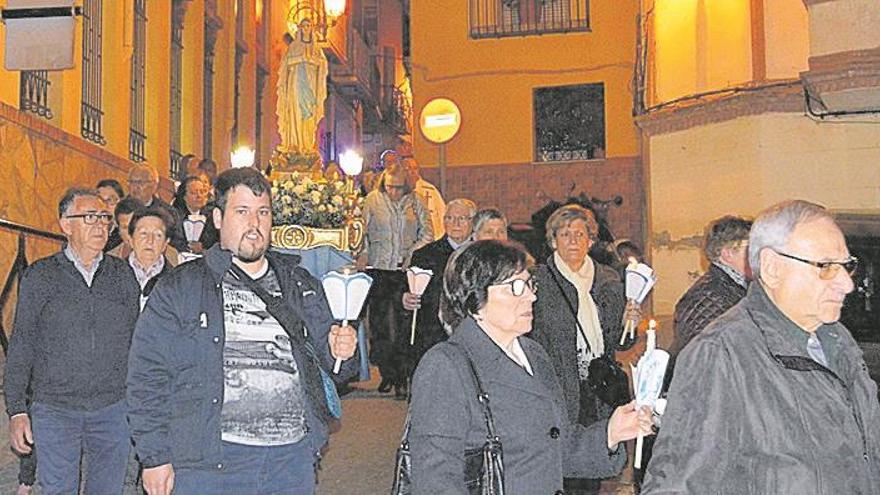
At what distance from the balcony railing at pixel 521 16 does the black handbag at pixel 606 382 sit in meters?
14.4

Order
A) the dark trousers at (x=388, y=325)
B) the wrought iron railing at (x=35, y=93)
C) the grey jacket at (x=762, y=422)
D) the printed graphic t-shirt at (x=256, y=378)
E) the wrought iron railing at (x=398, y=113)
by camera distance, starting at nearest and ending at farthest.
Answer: the grey jacket at (x=762, y=422)
the printed graphic t-shirt at (x=256, y=378)
the dark trousers at (x=388, y=325)
the wrought iron railing at (x=35, y=93)
the wrought iron railing at (x=398, y=113)

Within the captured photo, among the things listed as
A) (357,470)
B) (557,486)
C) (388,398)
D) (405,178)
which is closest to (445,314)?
(557,486)

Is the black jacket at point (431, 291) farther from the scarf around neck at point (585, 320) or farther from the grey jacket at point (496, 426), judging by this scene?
the grey jacket at point (496, 426)

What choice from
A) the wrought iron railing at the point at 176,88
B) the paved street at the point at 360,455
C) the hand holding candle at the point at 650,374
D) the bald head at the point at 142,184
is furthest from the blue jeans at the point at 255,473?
the wrought iron railing at the point at 176,88

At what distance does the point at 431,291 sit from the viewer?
26.7ft

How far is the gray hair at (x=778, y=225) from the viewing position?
3.32m

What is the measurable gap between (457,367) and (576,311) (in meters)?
2.96

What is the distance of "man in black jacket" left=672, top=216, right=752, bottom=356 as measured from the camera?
5.14 m

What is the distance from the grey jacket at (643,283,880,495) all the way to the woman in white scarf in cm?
285

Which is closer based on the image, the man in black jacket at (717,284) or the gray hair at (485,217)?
the man in black jacket at (717,284)

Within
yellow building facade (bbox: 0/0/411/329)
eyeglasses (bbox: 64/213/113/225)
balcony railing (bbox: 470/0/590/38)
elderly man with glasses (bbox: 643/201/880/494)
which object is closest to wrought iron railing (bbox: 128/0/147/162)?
yellow building facade (bbox: 0/0/411/329)

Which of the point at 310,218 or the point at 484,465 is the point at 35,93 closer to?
the point at 310,218

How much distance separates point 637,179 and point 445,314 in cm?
1576

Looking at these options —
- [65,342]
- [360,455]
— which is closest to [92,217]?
[65,342]
